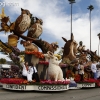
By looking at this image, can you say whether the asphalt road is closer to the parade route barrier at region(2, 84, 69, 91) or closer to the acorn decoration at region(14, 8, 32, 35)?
the parade route barrier at region(2, 84, 69, 91)

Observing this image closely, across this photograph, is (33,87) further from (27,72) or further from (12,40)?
(12,40)

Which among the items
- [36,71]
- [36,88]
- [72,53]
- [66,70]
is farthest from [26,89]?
[72,53]

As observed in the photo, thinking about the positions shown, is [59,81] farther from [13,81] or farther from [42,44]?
[42,44]

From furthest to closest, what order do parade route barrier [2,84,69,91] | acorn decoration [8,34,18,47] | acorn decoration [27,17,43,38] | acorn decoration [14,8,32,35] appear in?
acorn decoration [27,17,43,38] < acorn decoration [8,34,18,47] < acorn decoration [14,8,32,35] < parade route barrier [2,84,69,91]

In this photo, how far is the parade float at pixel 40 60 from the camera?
9930mm

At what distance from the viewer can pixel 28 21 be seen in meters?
20.9

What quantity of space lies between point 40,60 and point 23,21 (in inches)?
386

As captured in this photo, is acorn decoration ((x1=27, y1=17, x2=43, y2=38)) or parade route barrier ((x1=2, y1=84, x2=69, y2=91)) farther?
acorn decoration ((x1=27, y1=17, x2=43, y2=38))

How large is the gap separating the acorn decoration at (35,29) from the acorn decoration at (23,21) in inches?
23.5

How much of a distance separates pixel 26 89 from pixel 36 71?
135 cm

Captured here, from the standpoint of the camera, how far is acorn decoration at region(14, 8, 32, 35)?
2061 cm

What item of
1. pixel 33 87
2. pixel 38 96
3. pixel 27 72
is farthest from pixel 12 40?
pixel 38 96

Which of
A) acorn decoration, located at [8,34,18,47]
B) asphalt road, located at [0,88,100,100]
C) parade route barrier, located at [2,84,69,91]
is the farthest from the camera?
acorn decoration, located at [8,34,18,47]

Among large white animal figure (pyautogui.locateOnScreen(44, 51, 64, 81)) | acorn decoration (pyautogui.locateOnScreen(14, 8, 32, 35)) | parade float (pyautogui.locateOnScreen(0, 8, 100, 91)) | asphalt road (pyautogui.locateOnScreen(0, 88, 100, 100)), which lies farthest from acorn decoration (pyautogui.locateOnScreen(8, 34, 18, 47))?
asphalt road (pyautogui.locateOnScreen(0, 88, 100, 100))
